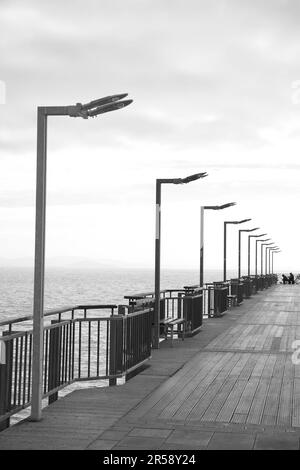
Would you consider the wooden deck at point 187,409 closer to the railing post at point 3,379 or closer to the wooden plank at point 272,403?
the wooden plank at point 272,403

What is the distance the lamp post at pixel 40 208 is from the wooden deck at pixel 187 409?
1.62 feet

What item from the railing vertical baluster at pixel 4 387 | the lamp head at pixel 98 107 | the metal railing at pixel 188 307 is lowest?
the railing vertical baluster at pixel 4 387

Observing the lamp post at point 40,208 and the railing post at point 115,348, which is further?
the railing post at point 115,348

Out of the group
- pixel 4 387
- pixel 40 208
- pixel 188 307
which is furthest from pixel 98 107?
pixel 188 307

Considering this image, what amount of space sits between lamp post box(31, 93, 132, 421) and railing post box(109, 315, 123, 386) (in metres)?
2.35

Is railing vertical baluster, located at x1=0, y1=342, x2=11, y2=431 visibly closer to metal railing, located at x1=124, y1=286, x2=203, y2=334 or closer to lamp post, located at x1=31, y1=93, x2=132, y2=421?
lamp post, located at x1=31, y1=93, x2=132, y2=421

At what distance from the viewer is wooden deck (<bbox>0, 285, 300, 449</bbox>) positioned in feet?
22.3

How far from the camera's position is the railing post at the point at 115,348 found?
9891mm

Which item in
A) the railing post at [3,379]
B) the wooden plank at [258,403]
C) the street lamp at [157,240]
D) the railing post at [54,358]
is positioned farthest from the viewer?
the street lamp at [157,240]

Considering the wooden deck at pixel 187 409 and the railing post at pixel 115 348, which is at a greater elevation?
the railing post at pixel 115 348

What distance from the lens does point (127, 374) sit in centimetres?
1061

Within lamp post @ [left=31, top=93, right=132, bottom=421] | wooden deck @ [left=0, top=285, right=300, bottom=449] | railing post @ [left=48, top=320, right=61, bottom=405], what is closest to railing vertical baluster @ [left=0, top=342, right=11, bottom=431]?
wooden deck @ [left=0, top=285, right=300, bottom=449]

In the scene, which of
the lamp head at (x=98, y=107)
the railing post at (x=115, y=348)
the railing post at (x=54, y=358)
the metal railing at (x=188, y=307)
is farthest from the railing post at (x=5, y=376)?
the metal railing at (x=188, y=307)
